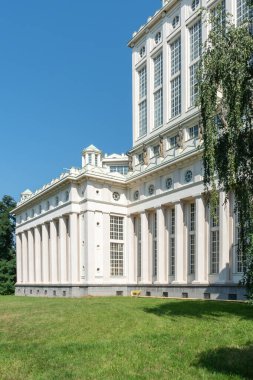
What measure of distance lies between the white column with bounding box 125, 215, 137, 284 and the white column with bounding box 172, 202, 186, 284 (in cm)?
908

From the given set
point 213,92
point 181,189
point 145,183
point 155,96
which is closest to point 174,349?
point 213,92

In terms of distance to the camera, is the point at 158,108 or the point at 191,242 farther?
the point at 158,108

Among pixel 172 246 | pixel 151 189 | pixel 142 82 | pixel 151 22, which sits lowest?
pixel 172 246

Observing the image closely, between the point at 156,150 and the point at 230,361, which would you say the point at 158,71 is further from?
the point at 230,361

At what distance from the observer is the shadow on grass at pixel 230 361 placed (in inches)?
444

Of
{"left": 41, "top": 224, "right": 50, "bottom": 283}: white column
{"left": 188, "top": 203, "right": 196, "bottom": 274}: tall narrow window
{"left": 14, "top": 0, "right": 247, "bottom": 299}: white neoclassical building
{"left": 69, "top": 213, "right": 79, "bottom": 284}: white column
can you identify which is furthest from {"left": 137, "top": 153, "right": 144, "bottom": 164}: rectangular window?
{"left": 41, "top": 224, "right": 50, "bottom": 283}: white column

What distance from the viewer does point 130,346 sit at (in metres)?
14.9

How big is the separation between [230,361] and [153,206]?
118ft

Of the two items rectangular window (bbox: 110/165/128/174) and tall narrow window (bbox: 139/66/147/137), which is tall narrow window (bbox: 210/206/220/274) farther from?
rectangular window (bbox: 110/165/128/174)

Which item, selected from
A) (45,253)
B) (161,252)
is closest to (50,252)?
(45,253)

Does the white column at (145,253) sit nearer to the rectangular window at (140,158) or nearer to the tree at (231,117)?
the rectangular window at (140,158)

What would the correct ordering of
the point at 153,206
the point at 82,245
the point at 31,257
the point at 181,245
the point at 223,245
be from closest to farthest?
the point at 223,245 → the point at 181,245 → the point at 153,206 → the point at 82,245 → the point at 31,257

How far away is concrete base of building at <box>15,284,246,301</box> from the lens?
37469mm

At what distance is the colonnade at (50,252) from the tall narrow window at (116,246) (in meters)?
4.10
